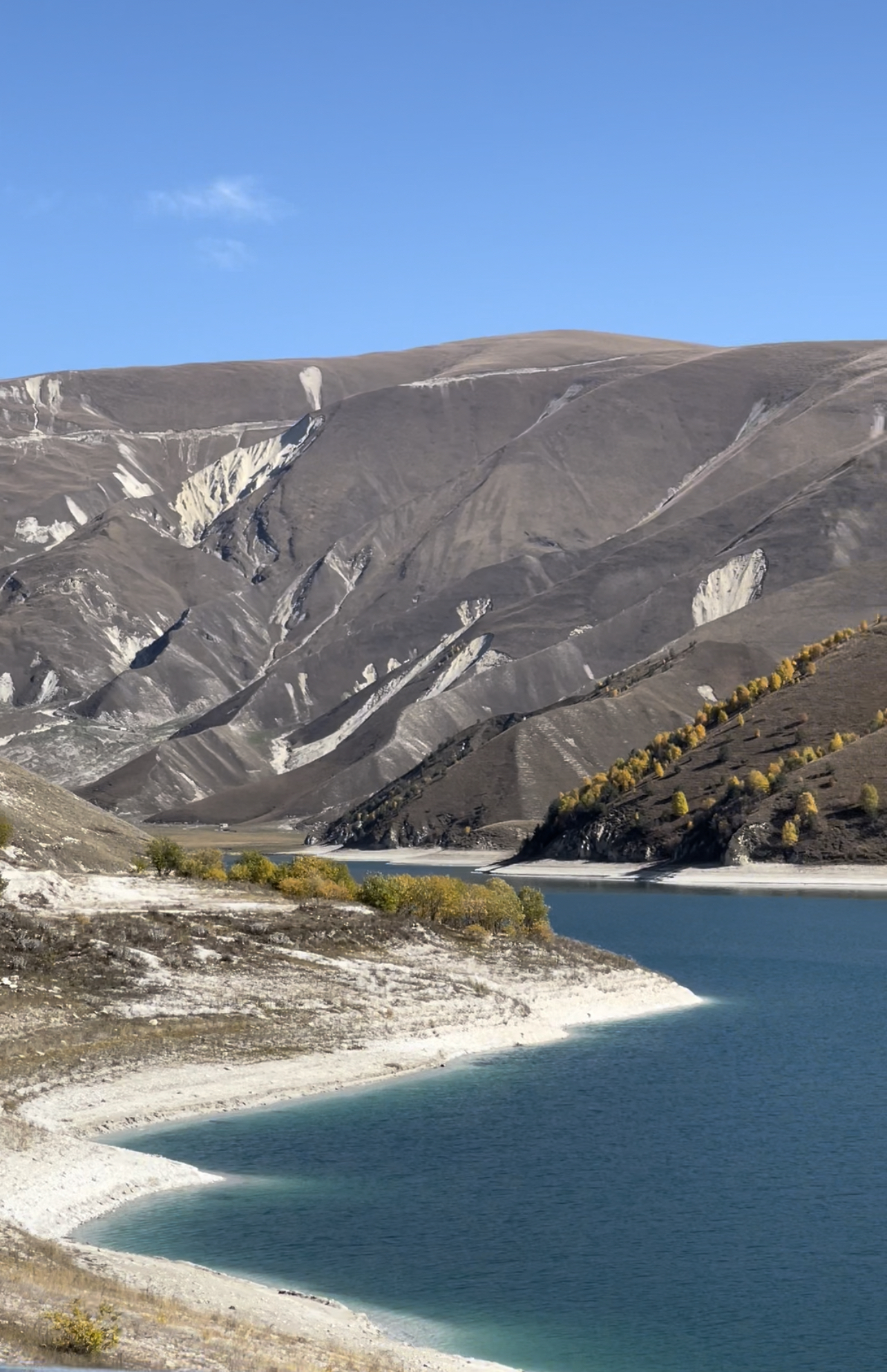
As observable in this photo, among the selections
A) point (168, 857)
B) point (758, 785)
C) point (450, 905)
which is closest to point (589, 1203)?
point (450, 905)

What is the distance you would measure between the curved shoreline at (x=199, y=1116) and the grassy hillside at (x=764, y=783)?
85259 millimetres

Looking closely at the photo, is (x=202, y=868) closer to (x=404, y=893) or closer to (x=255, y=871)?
(x=255, y=871)

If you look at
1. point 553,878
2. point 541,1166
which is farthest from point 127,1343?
A: point 553,878

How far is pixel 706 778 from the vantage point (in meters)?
164

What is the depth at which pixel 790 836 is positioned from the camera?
14650 cm

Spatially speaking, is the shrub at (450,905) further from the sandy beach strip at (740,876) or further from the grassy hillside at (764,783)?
the grassy hillside at (764,783)

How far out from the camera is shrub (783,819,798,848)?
146500 mm

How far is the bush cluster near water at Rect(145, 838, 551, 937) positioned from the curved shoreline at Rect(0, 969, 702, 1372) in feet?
22.4

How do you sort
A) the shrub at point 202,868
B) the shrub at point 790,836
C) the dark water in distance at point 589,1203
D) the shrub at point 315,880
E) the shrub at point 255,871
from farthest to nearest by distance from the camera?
the shrub at point 790,836
the shrub at point 202,868
the shrub at point 255,871
the shrub at point 315,880
the dark water in distance at point 589,1203

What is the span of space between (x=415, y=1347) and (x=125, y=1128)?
16.6 metres

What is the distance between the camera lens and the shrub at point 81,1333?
74.8 ft

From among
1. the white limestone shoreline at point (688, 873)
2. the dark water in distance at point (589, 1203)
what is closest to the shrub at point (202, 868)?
the dark water in distance at point (589, 1203)

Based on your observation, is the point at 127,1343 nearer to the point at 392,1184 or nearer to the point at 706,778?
the point at 392,1184

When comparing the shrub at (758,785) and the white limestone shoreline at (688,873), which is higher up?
the shrub at (758,785)
